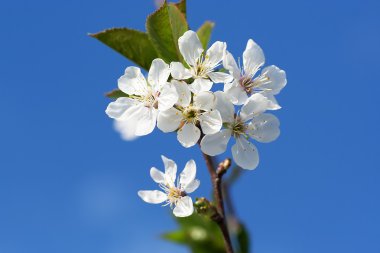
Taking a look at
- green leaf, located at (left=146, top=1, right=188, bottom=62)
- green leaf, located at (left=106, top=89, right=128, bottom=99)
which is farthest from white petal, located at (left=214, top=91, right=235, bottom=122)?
green leaf, located at (left=106, top=89, right=128, bottom=99)

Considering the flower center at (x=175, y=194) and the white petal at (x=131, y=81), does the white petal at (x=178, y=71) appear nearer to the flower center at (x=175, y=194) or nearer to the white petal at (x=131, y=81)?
the white petal at (x=131, y=81)

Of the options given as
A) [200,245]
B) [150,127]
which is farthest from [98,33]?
[200,245]

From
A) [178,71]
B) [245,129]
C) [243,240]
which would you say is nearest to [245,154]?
[245,129]

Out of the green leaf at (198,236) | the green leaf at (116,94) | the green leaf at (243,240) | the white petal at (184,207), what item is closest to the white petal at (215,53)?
the green leaf at (116,94)

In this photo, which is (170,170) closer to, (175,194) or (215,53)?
(175,194)

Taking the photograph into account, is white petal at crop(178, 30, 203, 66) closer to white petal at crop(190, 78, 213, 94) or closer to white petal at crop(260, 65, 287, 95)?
white petal at crop(190, 78, 213, 94)

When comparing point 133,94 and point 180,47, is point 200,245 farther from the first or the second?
point 180,47
